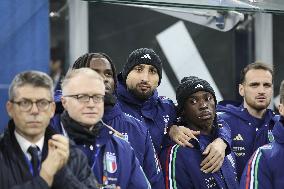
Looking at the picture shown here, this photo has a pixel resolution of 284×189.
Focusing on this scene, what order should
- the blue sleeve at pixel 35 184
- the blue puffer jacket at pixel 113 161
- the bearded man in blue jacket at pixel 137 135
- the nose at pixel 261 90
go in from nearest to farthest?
1. the blue sleeve at pixel 35 184
2. the blue puffer jacket at pixel 113 161
3. the bearded man in blue jacket at pixel 137 135
4. the nose at pixel 261 90

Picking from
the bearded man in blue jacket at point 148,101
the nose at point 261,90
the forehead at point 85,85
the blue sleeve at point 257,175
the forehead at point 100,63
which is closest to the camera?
the forehead at point 85,85

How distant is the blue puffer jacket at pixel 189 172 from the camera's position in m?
4.59

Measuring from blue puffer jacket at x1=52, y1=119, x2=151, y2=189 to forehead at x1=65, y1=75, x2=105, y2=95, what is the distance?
24 centimetres

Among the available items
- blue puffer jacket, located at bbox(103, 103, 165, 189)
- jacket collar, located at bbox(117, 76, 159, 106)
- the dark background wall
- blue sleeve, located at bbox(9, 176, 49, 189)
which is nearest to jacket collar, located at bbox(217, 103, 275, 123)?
jacket collar, located at bbox(117, 76, 159, 106)

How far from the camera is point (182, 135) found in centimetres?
470

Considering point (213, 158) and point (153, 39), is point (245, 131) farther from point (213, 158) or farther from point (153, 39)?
point (153, 39)

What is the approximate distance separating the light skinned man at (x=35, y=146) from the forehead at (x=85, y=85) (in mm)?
311

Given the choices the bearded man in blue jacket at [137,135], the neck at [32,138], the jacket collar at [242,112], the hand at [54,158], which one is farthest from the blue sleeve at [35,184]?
the jacket collar at [242,112]

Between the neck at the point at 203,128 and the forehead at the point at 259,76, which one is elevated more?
the forehead at the point at 259,76

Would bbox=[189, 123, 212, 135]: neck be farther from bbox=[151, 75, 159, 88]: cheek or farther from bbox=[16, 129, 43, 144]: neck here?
bbox=[16, 129, 43, 144]: neck

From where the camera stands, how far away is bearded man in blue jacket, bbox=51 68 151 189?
3.80 m

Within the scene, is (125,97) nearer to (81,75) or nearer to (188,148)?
(188,148)

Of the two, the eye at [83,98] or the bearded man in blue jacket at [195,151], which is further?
the bearded man in blue jacket at [195,151]

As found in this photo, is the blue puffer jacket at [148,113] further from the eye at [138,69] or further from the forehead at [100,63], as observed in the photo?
the forehead at [100,63]
